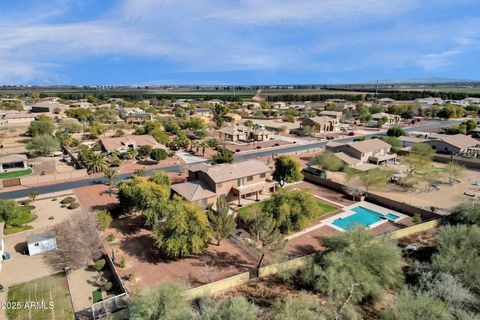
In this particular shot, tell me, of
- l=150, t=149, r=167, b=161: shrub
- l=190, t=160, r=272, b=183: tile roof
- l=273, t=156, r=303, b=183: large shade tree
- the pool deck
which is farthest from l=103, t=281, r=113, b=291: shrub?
l=150, t=149, r=167, b=161: shrub

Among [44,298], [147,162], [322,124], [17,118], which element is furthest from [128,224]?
[17,118]

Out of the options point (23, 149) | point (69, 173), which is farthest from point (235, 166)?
point (23, 149)

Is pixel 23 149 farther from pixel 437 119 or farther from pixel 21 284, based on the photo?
pixel 437 119

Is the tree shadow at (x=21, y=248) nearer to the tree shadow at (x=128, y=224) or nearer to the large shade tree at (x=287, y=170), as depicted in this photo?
the tree shadow at (x=128, y=224)

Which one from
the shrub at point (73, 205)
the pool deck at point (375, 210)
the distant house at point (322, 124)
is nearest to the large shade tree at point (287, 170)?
the pool deck at point (375, 210)

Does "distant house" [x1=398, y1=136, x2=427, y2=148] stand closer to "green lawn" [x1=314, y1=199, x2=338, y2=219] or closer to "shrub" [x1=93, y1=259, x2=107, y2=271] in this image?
"green lawn" [x1=314, y1=199, x2=338, y2=219]

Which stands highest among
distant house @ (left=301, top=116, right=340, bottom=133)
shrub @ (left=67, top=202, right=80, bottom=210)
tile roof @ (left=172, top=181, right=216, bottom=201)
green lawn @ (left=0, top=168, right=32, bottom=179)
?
distant house @ (left=301, top=116, right=340, bottom=133)
